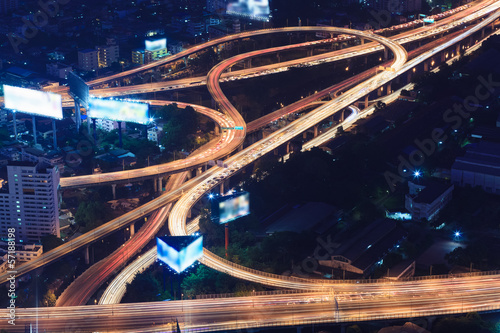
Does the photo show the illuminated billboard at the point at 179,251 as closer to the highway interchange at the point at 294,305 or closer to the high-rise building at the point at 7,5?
the highway interchange at the point at 294,305

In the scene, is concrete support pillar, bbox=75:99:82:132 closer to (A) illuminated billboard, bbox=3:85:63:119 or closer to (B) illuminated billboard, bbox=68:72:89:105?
(B) illuminated billboard, bbox=68:72:89:105

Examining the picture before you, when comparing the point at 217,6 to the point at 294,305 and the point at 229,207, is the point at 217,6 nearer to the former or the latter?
the point at 229,207

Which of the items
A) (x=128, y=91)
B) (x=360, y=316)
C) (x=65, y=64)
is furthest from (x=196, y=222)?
(x=65, y=64)

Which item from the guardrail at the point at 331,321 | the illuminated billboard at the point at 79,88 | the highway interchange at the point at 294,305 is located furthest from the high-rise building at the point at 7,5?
the guardrail at the point at 331,321

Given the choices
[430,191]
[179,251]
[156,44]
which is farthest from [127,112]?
[430,191]

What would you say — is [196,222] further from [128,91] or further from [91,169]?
[128,91]

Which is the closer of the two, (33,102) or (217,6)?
(33,102)
